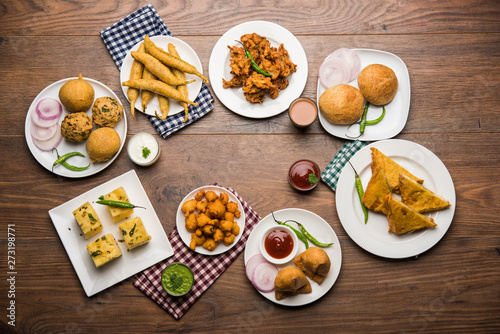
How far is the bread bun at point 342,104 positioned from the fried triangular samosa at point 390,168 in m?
0.43

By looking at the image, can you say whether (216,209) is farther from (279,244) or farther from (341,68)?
(341,68)

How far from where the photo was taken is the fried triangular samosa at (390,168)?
360 cm

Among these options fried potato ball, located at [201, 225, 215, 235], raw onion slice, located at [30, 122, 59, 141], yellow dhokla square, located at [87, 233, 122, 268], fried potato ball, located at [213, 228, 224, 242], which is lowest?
yellow dhokla square, located at [87, 233, 122, 268]

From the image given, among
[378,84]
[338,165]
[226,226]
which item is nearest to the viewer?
[226,226]

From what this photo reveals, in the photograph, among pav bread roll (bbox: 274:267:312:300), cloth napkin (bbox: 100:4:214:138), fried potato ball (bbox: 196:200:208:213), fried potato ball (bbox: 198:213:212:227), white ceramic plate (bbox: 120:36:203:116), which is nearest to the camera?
pav bread roll (bbox: 274:267:312:300)

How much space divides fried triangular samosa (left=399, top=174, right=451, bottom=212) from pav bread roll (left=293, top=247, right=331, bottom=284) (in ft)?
3.57

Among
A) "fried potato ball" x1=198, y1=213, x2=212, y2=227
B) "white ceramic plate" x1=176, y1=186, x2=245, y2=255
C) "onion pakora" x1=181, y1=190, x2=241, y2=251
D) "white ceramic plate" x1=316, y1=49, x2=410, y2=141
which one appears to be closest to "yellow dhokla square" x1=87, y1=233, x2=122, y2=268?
"white ceramic plate" x1=176, y1=186, x2=245, y2=255

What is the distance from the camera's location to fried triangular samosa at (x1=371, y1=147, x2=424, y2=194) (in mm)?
3598

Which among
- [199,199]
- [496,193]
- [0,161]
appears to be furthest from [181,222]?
[496,193]

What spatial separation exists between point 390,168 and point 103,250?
310 cm

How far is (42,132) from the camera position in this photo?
12.0ft

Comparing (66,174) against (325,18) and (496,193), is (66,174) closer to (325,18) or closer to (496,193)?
(325,18)

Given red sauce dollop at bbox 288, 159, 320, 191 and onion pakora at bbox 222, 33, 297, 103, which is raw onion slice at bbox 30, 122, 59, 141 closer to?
onion pakora at bbox 222, 33, 297, 103

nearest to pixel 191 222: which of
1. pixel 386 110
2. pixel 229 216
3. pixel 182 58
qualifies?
pixel 229 216
